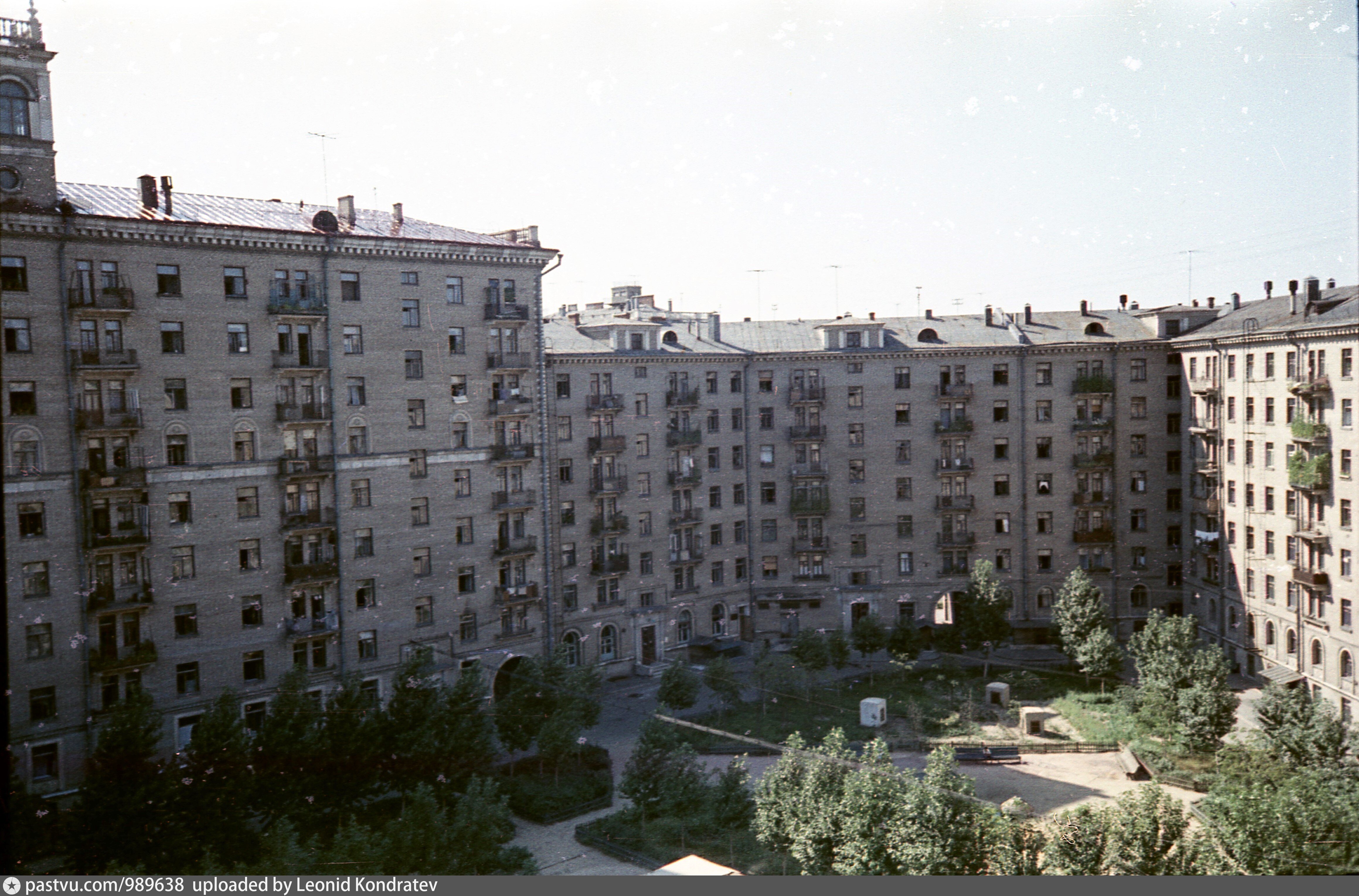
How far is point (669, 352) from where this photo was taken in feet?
111

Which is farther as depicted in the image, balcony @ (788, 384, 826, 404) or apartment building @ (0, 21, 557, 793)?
balcony @ (788, 384, 826, 404)

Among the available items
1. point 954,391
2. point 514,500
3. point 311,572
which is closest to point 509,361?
point 514,500

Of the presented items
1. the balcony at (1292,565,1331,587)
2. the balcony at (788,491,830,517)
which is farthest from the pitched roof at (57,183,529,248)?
the balcony at (1292,565,1331,587)

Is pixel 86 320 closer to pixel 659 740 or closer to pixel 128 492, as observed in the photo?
pixel 128 492

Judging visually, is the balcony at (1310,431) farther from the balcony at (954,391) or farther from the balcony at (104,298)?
the balcony at (104,298)

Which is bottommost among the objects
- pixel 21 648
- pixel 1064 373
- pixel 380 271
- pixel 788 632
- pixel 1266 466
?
pixel 788 632

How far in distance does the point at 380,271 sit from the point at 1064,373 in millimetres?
21717

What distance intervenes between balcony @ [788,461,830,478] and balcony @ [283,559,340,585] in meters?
15.5

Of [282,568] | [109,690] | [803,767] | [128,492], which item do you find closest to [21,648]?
[109,690]

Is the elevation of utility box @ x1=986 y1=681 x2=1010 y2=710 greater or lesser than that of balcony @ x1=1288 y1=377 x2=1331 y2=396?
lesser

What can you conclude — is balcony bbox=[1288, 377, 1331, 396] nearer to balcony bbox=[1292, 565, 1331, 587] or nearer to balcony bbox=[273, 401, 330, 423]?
balcony bbox=[1292, 565, 1331, 587]

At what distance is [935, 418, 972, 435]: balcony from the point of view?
3556cm

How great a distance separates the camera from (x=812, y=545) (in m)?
36.0
